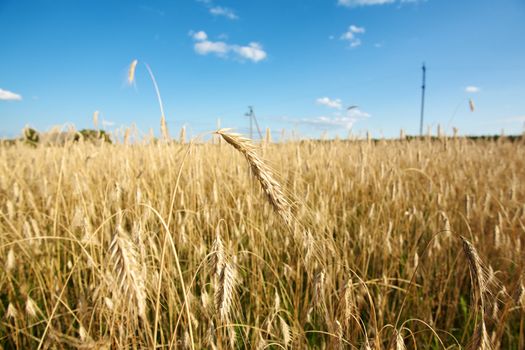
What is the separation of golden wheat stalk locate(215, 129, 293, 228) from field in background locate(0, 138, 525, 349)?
23mm

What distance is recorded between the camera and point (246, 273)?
1.54 metres

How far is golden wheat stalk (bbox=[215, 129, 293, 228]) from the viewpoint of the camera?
77 cm

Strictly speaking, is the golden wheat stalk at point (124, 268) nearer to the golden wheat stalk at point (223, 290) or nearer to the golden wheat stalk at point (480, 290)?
the golden wheat stalk at point (223, 290)

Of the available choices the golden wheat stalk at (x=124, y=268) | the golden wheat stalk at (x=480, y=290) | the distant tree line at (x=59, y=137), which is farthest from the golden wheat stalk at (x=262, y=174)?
the distant tree line at (x=59, y=137)

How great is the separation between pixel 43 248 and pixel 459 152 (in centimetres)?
426

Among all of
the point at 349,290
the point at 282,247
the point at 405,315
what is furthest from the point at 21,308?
the point at 405,315

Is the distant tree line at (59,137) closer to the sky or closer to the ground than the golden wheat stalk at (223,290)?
closer to the sky

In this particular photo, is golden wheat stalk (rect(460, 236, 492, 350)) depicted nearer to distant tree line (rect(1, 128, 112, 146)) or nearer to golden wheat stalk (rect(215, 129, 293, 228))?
golden wheat stalk (rect(215, 129, 293, 228))

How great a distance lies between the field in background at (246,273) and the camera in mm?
822

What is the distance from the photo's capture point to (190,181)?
196 cm

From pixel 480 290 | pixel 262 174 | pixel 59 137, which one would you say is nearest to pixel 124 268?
pixel 262 174

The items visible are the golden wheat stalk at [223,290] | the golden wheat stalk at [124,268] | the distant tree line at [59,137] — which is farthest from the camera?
the distant tree line at [59,137]

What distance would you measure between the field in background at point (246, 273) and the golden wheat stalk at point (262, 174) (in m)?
0.02

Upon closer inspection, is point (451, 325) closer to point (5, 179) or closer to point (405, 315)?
point (405, 315)
